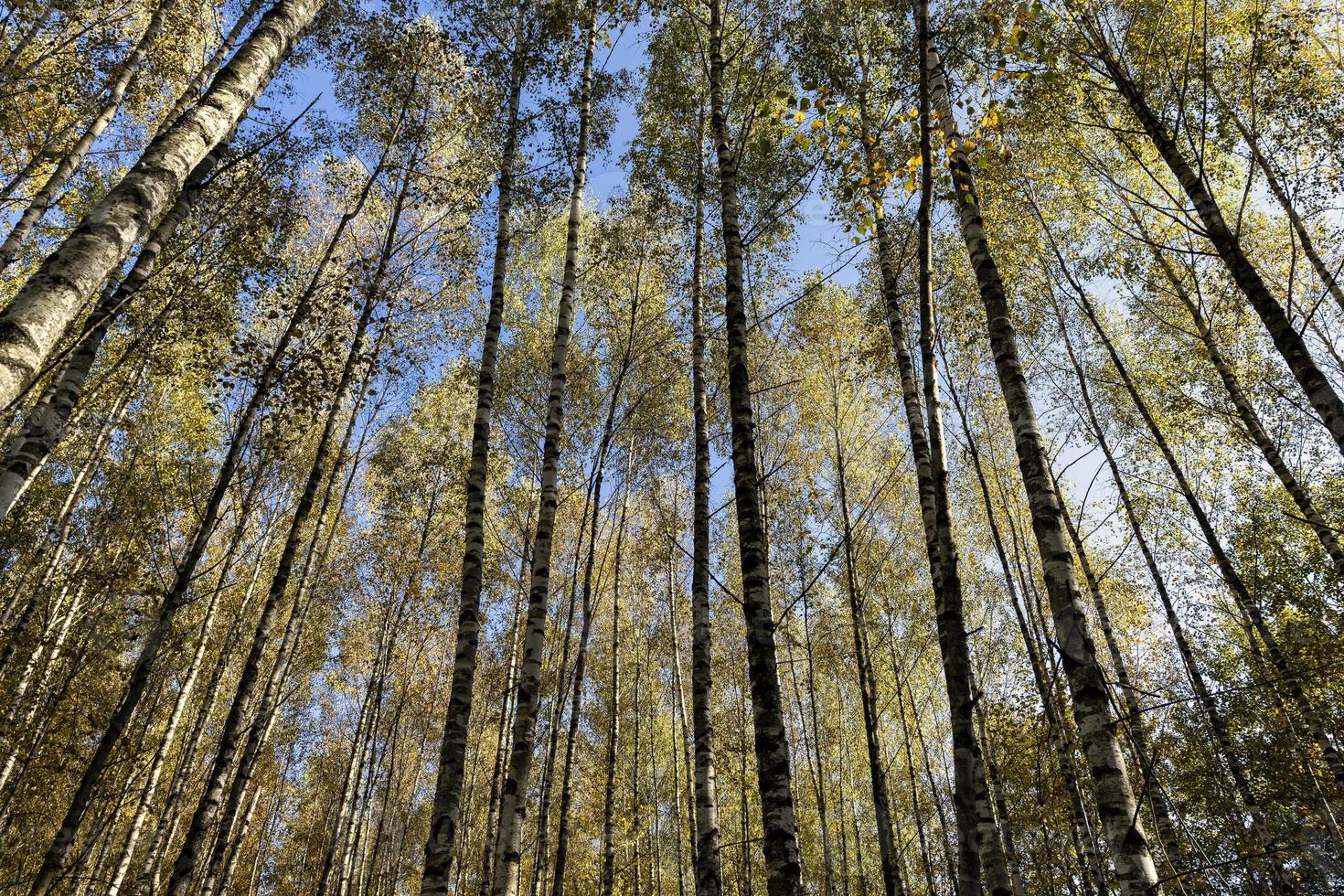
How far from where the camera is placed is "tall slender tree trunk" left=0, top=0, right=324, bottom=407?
2.17 metres

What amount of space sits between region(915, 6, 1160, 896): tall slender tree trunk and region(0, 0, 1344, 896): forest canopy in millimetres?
27

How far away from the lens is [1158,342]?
1495cm

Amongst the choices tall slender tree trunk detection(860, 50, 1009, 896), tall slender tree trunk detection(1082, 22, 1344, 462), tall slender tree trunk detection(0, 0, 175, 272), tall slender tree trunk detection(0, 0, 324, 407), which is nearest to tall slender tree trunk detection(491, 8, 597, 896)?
tall slender tree trunk detection(860, 50, 1009, 896)

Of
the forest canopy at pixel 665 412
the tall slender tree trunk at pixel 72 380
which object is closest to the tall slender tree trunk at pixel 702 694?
the forest canopy at pixel 665 412

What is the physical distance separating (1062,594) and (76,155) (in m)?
11.5

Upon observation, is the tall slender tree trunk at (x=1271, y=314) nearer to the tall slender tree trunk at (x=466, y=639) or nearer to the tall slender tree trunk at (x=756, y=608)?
the tall slender tree trunk at (x=756, y=608)

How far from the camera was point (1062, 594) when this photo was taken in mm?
3279

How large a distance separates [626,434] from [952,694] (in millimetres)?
10662

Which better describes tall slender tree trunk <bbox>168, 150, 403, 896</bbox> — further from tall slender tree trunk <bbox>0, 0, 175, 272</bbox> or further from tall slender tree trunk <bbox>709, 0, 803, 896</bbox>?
tall slender tree trunk <bbox>709, 0, 803, 896</bbox>

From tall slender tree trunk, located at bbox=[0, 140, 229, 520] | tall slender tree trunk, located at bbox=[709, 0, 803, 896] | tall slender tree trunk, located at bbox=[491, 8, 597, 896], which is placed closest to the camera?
tall slender tree trunk, located at bbox=[0, 140, 229, 520]

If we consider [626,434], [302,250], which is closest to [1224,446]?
[626,434]

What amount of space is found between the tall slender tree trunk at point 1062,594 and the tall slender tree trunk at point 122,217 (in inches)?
161

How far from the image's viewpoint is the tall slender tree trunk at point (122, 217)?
2.17 meters

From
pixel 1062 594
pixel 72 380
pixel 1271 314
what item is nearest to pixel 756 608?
pixel 1062 594
